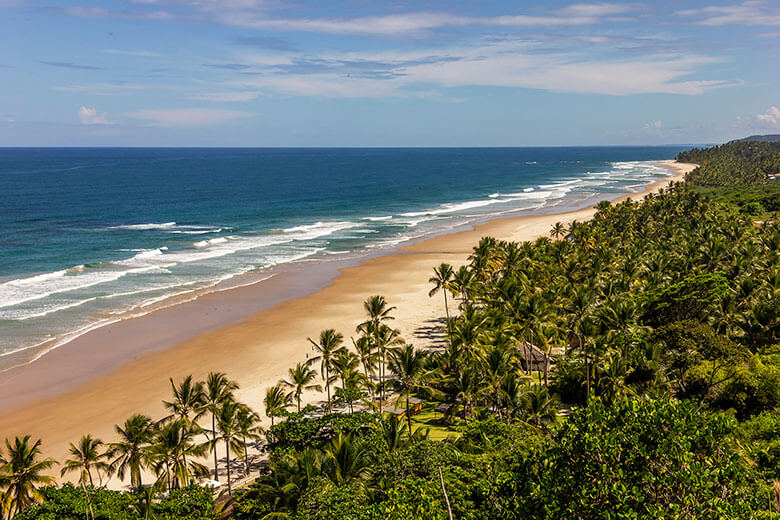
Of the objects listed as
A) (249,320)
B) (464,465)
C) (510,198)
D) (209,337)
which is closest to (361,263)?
(249,320)

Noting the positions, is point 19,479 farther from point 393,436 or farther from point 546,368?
point 546,368

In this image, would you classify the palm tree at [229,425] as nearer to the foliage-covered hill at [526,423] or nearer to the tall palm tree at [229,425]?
the tall palm tree at [229,425]

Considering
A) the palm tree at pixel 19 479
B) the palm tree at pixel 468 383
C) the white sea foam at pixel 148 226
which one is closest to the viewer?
the palm tree at pixel 19 479

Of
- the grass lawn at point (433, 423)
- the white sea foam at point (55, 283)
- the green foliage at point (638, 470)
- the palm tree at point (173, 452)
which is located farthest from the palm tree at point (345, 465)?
the white sea foam at point (55, 283)

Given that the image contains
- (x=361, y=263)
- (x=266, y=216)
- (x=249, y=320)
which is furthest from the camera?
(x=266, y=216)

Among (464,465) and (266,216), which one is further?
(266,216)

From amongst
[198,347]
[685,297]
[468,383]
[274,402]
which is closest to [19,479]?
[274,402]

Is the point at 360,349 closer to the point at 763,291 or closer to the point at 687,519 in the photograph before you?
the point at 687,519
